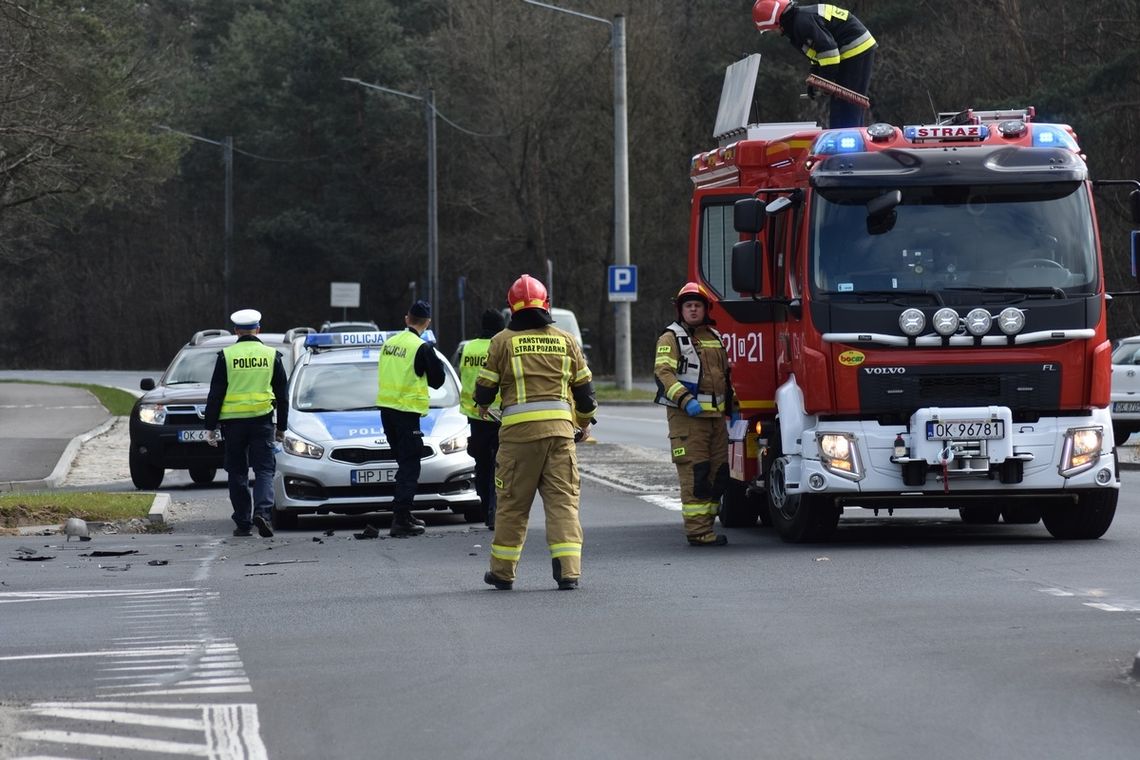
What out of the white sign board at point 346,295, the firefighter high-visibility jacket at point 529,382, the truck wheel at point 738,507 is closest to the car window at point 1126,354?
the truck wheel at point 738,507

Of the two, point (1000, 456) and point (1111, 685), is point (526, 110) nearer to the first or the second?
point (1000, 456)

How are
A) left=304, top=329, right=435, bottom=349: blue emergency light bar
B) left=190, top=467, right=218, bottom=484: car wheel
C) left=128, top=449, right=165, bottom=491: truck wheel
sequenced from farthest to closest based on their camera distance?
left=190, top=467, right=218, bottom=484: car wheel < left=128, top=449, right=165, bottom=491: truck wheel < left=304, top=329, right=435, bottom=349: blue emergency light bar

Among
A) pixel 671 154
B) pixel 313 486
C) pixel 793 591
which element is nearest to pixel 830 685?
pixel 793 591

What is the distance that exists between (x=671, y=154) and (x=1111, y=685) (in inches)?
1987

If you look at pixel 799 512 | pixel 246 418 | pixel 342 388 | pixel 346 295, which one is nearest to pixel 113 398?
pixel 346 295

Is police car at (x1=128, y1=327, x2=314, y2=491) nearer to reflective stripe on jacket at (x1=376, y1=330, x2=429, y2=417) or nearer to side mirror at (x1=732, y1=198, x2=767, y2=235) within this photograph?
reflective stripe on jacket at (x1=376, y1=330, x2=429, y2=417)

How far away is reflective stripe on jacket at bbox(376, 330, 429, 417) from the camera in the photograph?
50.4 feet

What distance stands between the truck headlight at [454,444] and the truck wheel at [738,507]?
228cm

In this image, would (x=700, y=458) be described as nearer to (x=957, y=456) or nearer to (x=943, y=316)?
(x=957, y=456)

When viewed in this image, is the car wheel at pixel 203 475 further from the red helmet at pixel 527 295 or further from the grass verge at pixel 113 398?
the grass verge at pixel 113 398

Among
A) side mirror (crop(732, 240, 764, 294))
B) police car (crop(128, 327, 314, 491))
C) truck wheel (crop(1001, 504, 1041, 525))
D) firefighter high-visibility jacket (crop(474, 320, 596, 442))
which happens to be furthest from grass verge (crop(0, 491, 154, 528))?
truck wheel (crop(1001, 504, 1041, 525))

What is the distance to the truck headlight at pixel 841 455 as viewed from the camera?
13109mm

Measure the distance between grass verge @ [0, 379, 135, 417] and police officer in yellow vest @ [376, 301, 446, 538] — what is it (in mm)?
22641

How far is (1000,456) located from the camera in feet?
42.7
